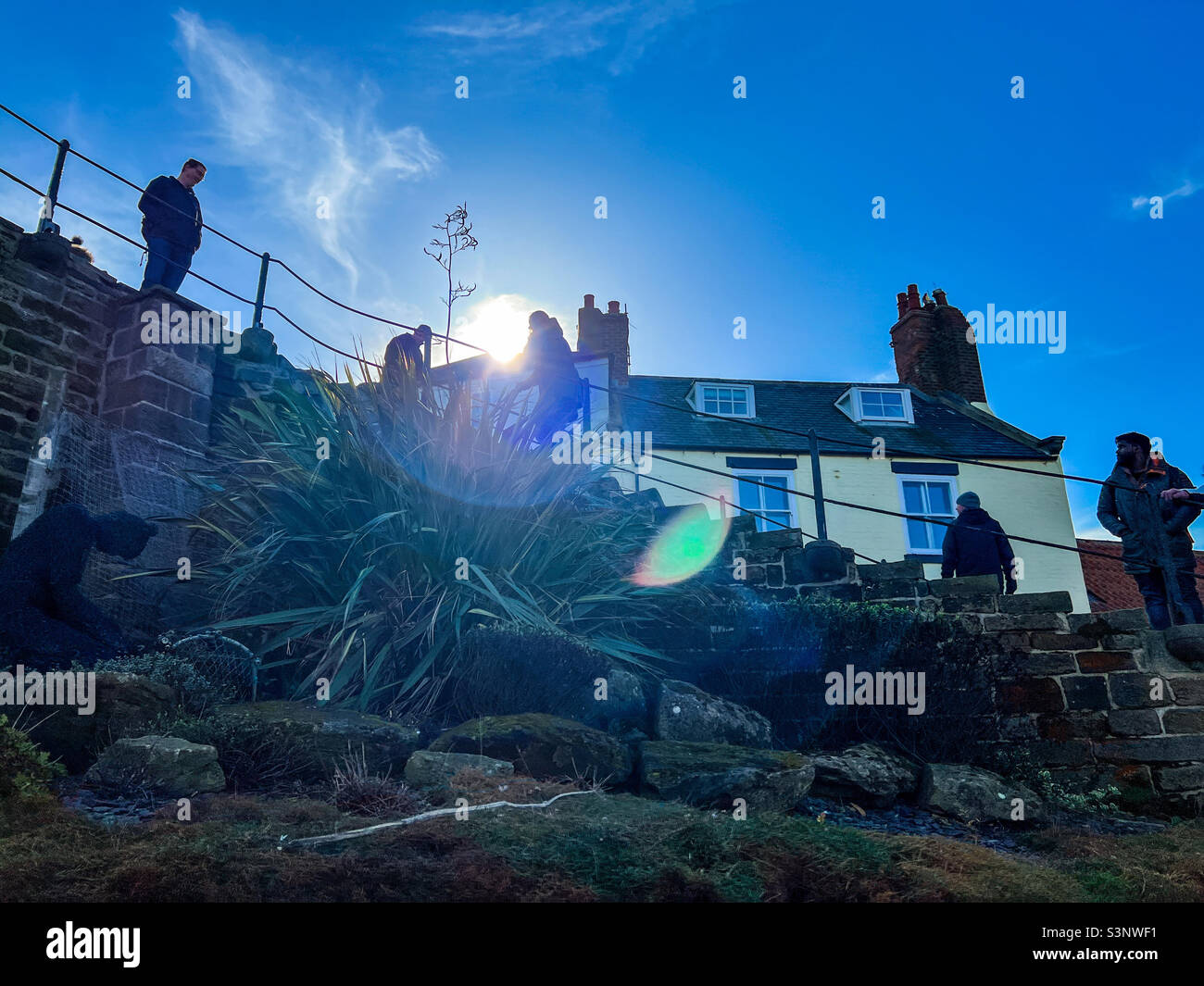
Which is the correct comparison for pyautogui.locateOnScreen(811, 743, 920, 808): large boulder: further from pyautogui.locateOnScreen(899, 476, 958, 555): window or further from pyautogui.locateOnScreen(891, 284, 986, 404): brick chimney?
pyautogui.locateOnScreen(891, 284, 986, 404): brick chimney

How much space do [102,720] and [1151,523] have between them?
6.22 metres

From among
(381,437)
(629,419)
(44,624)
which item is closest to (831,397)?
(629,419)

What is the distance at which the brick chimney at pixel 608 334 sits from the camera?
56.0 feet

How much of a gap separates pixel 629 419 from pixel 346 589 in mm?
12084

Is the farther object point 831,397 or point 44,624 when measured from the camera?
point 831,397

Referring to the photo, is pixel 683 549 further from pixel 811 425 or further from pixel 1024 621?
pixel 811 425

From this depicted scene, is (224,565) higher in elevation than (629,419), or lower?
lower

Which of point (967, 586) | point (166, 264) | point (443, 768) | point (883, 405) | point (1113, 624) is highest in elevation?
point (883, 405)

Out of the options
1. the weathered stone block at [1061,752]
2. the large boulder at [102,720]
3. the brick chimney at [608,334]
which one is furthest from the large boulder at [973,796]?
the brick chimney at [608,334]

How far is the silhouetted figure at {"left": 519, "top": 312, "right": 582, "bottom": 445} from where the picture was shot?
6293mm

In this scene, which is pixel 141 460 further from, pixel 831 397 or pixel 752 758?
pixel 831 397

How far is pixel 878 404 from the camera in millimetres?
17844

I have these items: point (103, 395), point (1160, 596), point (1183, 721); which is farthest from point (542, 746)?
point (103, 395)
